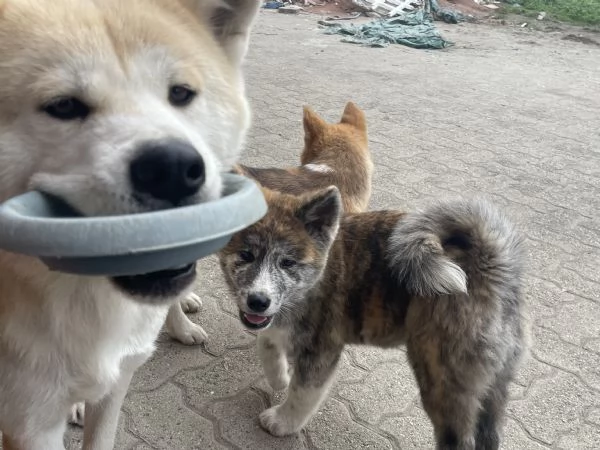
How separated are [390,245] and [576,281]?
6.49 feet

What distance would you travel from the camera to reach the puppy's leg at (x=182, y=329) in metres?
3.13

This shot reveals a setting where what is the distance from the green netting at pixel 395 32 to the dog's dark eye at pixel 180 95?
975 centimetres

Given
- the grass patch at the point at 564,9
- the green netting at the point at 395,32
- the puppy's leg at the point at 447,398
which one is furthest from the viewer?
the grass patch at the point at 564,9

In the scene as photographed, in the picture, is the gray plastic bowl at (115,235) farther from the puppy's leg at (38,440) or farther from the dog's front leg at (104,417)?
the dog's front leg at (104,417)

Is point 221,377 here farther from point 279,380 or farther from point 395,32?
point 395,32

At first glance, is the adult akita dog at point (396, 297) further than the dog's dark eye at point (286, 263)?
No

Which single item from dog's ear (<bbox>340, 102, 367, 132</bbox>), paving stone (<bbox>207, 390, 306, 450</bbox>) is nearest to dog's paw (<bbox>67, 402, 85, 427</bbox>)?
paving stone (<bbox>207, 390, 306, 450</bbox>)

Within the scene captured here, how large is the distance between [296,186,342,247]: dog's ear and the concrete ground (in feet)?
2.84

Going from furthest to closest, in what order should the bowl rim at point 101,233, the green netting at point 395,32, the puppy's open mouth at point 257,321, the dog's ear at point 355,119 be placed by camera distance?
1. the green netting at point 395,32
2. the dog's ear at point 355,119
3. the puppy's open mouth at point 257,321
4. the bowl rim at point 101,233

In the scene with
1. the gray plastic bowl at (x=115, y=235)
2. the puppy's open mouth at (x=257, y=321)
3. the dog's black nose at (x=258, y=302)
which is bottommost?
the puppy's open mouth at (x=257, y=321)

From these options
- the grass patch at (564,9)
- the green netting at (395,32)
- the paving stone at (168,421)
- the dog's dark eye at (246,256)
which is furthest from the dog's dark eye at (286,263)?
the grass patch at (564,9)

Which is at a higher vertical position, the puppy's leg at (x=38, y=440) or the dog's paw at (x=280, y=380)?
the puppy's leg at (x=38, y=440)

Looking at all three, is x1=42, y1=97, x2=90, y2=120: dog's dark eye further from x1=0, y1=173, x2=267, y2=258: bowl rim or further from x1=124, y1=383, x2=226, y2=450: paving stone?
x1=124, y1=383, x2=226, y2=450: paving stone

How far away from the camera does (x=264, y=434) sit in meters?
2.77
